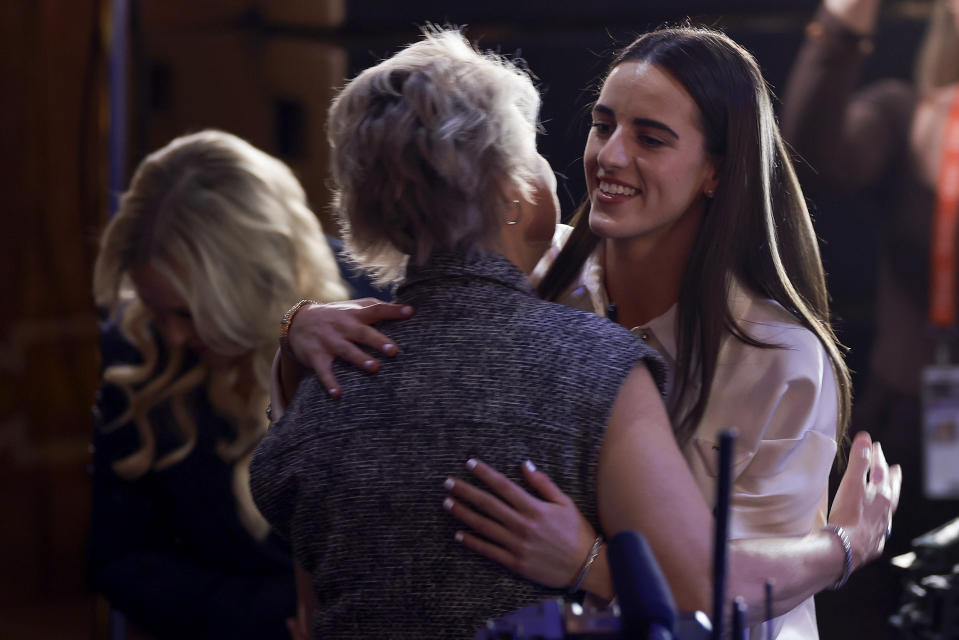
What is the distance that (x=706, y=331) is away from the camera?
129 centimetres

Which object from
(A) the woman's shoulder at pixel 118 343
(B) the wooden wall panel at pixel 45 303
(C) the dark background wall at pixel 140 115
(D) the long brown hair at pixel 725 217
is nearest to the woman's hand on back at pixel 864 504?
(D) the long brown hair at pixel 725 217

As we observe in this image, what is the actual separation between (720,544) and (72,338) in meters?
3.38

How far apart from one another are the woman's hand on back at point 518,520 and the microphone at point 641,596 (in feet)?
1.05

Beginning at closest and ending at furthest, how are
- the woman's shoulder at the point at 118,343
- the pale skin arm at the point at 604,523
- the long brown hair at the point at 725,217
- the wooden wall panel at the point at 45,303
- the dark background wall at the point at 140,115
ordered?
the pale skin arm at the point at 604,523 < the long brown hair at the point at 725,217 < the woman's shoulder at the point at 118,343 < the dark background wall at the point at 140,115 < the wooden wall panel at the point at 45,303

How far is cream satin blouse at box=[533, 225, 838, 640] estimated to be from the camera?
→ 1.24 m

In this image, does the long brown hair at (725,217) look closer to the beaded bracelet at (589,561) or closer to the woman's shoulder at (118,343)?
the beaded bracelet at (589,561)

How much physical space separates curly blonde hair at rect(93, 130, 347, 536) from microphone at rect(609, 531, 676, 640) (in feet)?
4.22

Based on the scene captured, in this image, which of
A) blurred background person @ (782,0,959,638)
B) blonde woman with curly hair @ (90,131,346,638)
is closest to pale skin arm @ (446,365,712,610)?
blonde woman with curly hair @ (90,131,346,638)

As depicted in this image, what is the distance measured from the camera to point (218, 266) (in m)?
1.83

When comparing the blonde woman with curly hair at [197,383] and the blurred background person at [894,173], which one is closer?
the blonde woman with curly hair at [197,383]

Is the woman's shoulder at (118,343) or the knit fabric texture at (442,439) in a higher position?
the knit fabric texture at (442,439)

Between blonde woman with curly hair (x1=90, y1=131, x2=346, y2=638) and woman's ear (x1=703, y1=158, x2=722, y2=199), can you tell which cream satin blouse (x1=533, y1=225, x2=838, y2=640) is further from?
blonde woman with curly hair (x1=90, y1=131, x2=346, y2=638)

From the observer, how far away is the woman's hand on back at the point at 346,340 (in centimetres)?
105

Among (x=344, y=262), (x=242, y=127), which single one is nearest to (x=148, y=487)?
(x=344, y=262)
